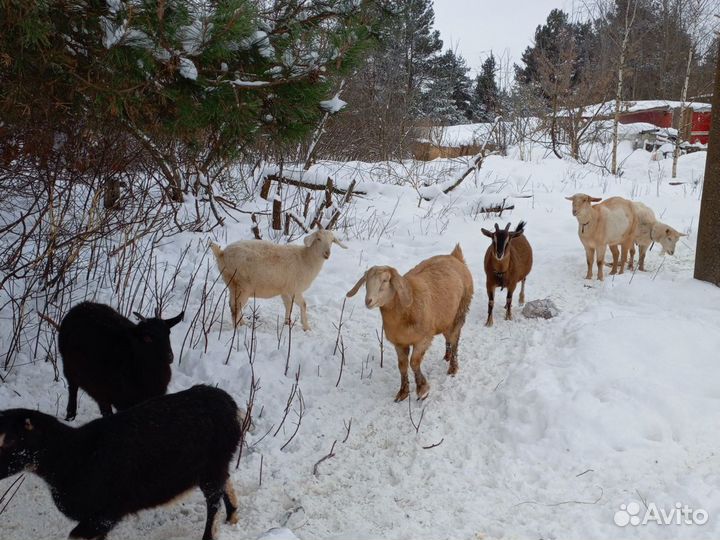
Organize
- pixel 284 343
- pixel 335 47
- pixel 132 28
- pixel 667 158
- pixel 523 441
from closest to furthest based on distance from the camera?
pixel 132 28
pixel 335 47
pixel 523 441
pixel 284 343
pixel 667 158

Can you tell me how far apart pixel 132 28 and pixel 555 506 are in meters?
3.58

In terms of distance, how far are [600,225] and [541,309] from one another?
2.20 m

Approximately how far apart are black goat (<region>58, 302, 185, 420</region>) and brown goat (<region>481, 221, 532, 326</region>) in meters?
3.75

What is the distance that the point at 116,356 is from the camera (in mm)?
3842

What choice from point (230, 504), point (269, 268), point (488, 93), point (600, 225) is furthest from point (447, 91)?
point (230, 504)

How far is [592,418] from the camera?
402 cm

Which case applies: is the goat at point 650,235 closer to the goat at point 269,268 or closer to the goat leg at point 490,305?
the goat leg at point 490,305

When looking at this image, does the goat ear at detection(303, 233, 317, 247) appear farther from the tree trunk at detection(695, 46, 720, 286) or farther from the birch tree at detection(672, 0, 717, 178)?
the birch tree at detection(672, 0, 717, 178)

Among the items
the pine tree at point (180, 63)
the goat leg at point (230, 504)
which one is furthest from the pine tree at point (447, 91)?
the goat leg at point (230, 504)

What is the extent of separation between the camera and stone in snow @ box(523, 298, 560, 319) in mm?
6375

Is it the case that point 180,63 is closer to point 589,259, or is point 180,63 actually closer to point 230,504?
point 230,504

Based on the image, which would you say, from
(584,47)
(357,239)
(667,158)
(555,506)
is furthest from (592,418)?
(584,47)

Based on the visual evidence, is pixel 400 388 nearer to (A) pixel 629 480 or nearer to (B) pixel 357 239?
(A) pixel 629 480

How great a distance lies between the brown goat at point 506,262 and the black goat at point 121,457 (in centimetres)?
408
